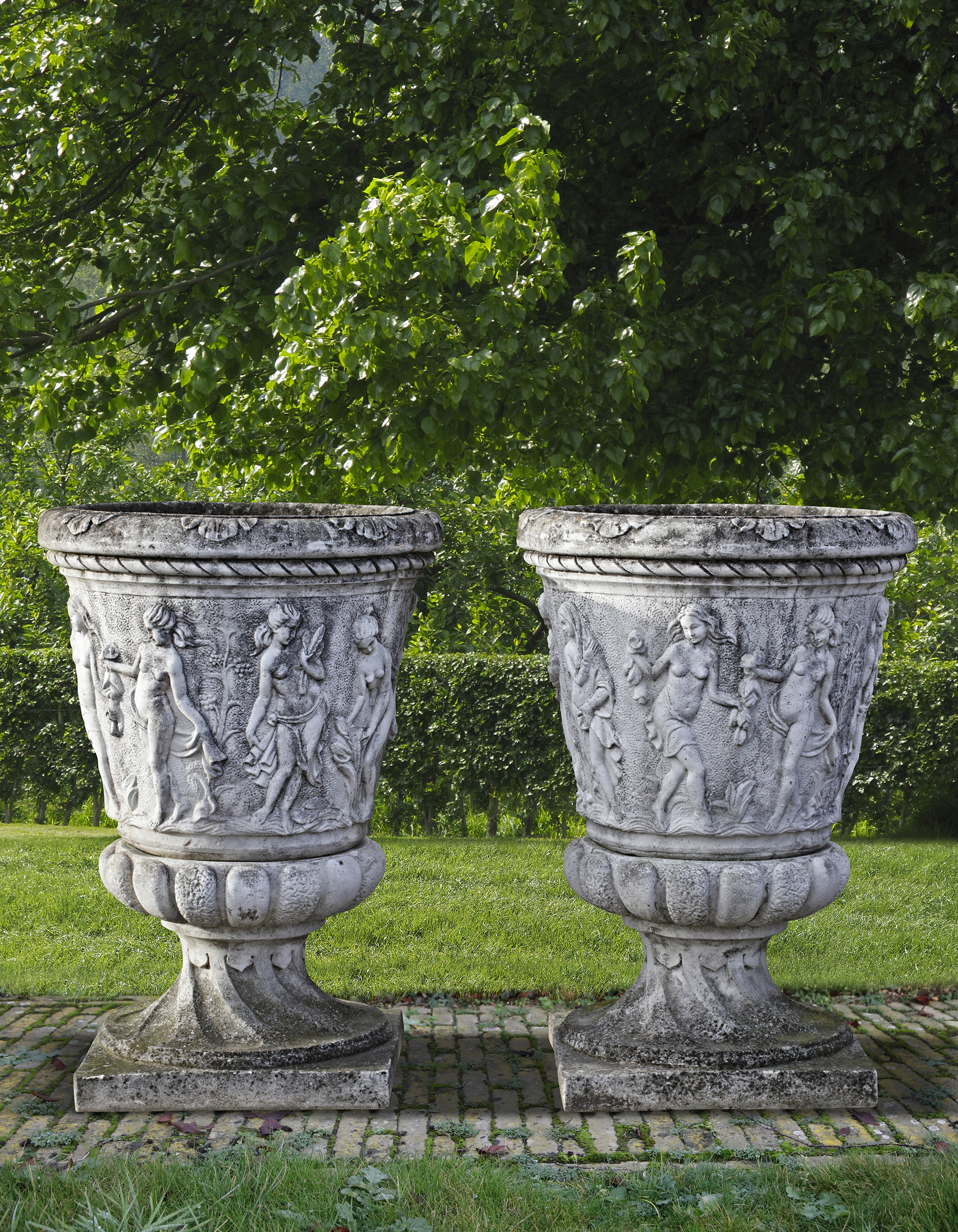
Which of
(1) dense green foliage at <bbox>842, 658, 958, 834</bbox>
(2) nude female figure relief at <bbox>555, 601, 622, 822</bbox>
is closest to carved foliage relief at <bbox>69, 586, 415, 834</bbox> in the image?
(2) nude female figure relief at <bbox>555, 601, 622, 822</bbox>

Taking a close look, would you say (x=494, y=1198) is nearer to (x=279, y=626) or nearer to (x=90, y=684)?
(x=279, y=626)

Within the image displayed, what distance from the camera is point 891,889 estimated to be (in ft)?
19.7

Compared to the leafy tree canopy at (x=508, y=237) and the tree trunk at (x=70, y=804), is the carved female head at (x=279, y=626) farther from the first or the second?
the tree trunk at (x=70, y=804)

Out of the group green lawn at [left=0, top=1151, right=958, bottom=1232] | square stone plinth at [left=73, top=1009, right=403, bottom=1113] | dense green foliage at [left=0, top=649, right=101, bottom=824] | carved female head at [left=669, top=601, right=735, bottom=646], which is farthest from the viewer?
dense green foliage at [left=0, top=649, right=101, bottom=824]

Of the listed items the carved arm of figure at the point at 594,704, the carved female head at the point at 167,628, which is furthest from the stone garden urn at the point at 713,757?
the carved female head at the point at 167,628

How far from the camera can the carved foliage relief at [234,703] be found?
3277mm

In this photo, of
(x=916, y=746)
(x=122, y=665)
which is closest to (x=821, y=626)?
(x=122, y=665)

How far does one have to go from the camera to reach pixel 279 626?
3264 mm

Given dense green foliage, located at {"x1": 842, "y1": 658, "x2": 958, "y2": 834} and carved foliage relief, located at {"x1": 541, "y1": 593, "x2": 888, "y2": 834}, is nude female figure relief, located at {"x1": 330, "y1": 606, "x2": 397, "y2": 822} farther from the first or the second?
dense green foliage, located at {"x1": 842, "y1": 658, "x2": 958, "y2": 834}

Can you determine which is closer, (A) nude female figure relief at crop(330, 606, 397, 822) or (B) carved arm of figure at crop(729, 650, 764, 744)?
(B) carved arm of figure at crop(729, 650, 764, 744)

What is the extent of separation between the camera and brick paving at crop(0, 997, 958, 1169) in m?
3.10

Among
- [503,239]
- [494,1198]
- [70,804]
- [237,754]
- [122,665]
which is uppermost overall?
[503,239]

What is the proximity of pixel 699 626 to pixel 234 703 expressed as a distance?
4.09 feet

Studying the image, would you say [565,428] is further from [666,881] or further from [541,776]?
[541,776]
